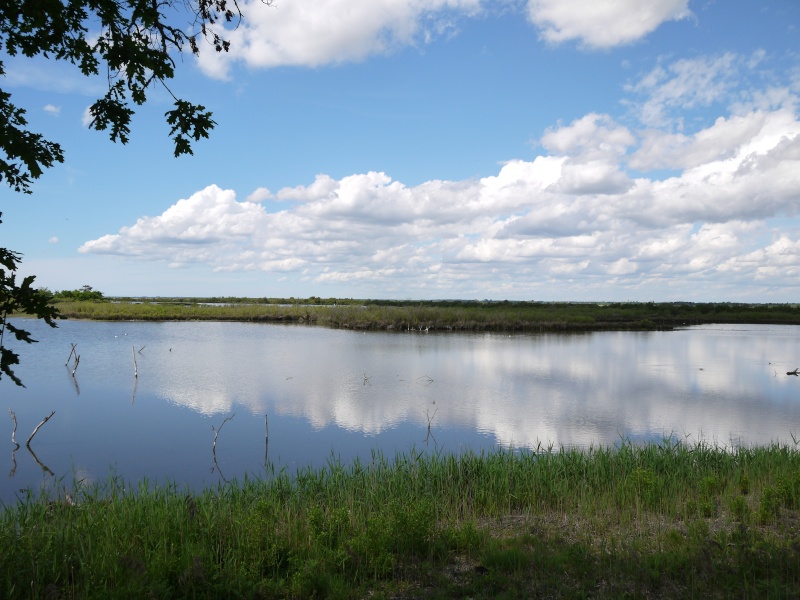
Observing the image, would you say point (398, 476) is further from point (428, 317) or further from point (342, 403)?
point (428, 317)

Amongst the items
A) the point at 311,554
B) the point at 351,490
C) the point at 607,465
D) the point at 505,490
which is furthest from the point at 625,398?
the point at 311,554

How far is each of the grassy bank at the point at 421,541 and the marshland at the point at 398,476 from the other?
0.03 m

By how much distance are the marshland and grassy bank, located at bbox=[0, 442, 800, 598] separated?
27 millimetres

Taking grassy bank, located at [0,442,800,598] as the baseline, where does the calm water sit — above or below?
below

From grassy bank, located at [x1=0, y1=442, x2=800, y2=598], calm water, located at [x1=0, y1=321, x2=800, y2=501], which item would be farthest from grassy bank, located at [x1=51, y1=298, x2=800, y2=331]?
grassy bank, located at [x1=0, y1=442, x2=800, y2=598]

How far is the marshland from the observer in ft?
14.7

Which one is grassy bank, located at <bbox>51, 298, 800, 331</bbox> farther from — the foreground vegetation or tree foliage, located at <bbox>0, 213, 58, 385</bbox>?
tree foliage, located at <bbox>0, 213, 58, 385</bbox>

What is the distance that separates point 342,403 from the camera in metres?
15.2

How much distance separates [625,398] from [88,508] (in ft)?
49.1

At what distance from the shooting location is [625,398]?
16.8 metres

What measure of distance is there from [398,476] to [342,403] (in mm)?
7992

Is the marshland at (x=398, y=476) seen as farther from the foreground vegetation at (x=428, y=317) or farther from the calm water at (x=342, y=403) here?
the foreground vegetation at (x=428, y=317)

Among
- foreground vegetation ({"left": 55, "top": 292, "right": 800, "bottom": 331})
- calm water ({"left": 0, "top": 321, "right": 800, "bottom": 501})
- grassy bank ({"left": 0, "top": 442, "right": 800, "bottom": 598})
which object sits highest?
foreground vegetation ({"left": 55, "top": 292, "right": 800, "bottom": 331})

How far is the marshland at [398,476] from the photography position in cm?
448
